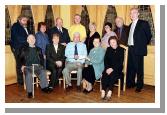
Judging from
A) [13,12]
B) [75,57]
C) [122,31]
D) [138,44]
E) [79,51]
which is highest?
[13,12]

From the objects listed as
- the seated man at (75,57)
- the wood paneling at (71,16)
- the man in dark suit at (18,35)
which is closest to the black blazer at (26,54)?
the man in dark suit at (18,35)

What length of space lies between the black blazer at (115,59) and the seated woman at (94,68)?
0.20 meters

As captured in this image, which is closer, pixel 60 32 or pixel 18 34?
pixel 18 34

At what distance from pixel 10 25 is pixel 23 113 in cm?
236

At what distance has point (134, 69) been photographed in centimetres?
490

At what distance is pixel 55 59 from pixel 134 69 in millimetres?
1368

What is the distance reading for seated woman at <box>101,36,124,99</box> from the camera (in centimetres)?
445

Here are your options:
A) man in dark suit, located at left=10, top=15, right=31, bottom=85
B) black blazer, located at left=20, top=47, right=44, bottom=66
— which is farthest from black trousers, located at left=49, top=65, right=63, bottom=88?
man in dark suit, located at left=10, top=15, right=31, bottom=85

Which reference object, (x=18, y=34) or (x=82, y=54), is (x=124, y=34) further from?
(x=18, y=34)

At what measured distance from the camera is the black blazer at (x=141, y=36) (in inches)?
184

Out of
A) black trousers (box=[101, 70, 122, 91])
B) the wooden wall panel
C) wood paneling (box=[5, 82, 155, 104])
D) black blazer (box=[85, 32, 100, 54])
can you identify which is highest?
the wooden wall panel

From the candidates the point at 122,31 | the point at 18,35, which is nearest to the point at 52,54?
the point at 18,35

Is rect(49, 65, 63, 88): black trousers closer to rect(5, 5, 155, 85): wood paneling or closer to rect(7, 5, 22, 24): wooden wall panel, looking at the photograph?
rect(5, 5, 155, 85): wood paneling
